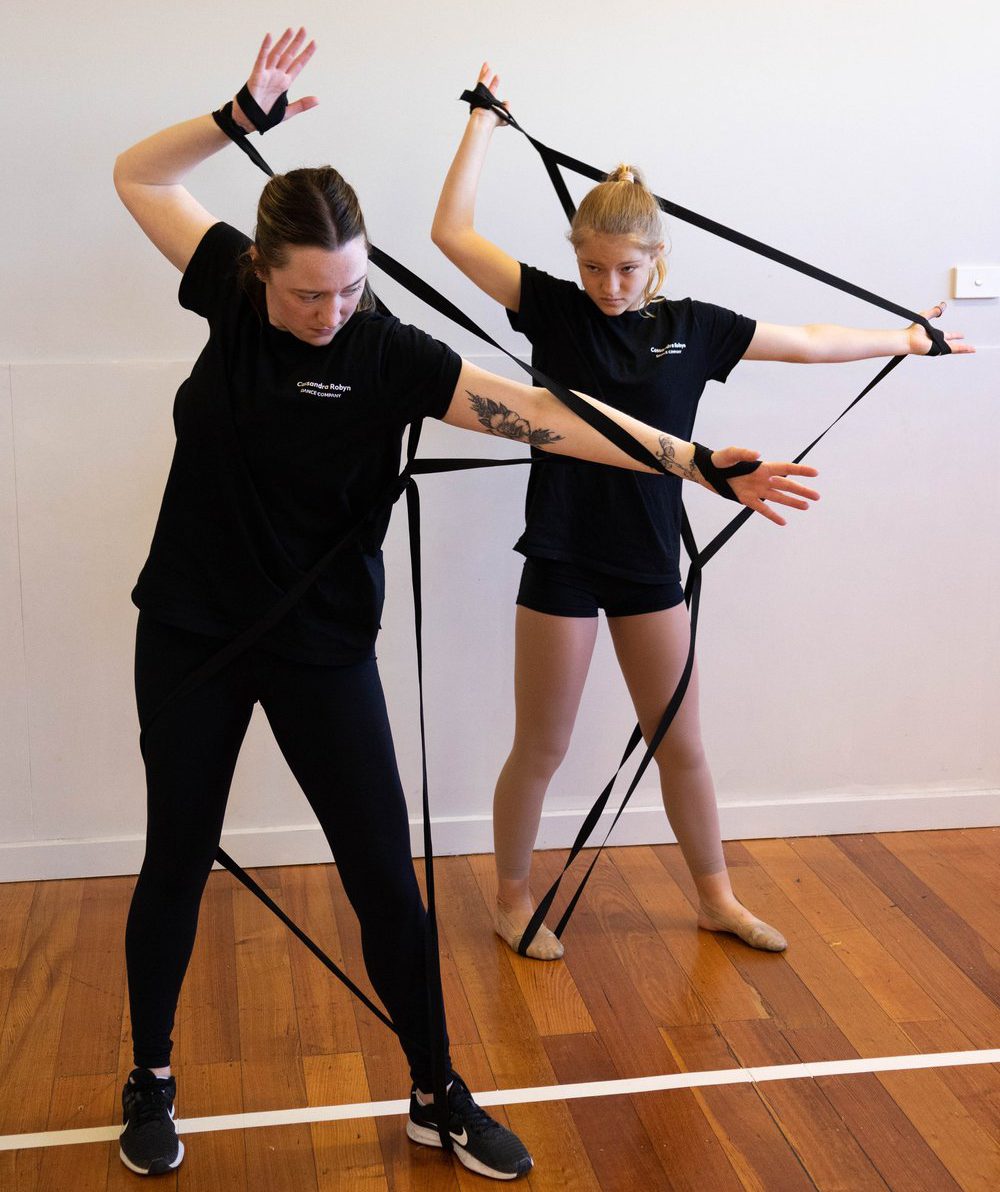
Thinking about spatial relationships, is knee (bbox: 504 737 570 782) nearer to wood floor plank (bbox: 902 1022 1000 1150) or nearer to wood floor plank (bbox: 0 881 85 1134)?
wood floor plank (bbox: 902 1022 1000 1150)

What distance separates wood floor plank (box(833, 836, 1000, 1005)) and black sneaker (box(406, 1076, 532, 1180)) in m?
1.13

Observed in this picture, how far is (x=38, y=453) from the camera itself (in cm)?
306

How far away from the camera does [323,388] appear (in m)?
1.89

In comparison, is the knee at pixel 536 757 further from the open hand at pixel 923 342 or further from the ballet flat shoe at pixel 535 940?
the open hand at pixel 923 342

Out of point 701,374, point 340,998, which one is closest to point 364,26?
point 701,374

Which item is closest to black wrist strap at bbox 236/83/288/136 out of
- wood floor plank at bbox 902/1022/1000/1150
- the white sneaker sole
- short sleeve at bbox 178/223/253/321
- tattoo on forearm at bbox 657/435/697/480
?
short sleeve at bbox 178/223/253/321

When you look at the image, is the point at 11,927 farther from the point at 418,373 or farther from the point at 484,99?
the point at 484,99

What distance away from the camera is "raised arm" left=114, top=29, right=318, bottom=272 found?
1990 millimetres

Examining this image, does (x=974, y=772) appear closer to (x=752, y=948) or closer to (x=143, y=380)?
(x=752, y=948)

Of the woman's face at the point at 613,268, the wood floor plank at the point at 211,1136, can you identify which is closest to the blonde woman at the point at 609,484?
the woman's face at the point at 613,268

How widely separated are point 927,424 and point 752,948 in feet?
4.60

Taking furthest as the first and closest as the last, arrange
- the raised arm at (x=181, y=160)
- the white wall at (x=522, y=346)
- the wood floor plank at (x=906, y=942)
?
1. the white wall at (x=522, y=346)
2. the wood floor plank at (x=906, y=942)
3. the raised arm at (x=181, y=160)

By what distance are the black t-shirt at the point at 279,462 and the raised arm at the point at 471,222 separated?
67 centimetres

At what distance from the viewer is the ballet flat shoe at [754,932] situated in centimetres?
292
